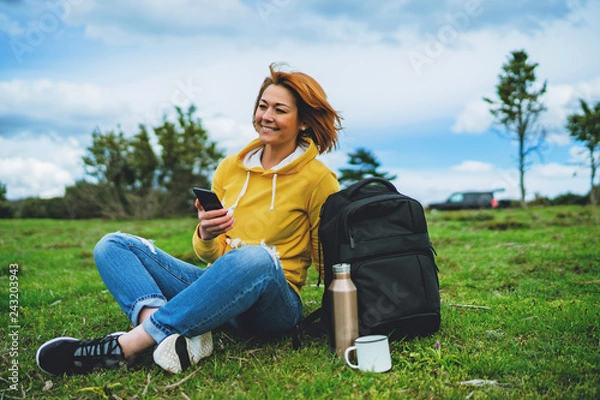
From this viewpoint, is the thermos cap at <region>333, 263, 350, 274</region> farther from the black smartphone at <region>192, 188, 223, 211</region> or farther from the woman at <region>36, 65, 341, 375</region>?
the black smartphone at <region>192, 188, 223, 211</region>

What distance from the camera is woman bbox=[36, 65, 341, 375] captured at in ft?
8.80

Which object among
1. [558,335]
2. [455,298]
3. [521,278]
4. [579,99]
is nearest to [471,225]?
[521,278]

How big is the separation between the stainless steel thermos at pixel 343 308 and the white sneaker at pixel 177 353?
825mm

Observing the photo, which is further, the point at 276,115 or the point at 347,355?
the point at 276,115

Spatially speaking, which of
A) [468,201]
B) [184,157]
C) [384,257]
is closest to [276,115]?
[384,257]

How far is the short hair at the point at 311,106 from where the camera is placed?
3398 millimetres

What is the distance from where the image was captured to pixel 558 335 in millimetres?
3174

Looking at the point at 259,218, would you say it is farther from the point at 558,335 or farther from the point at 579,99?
the point at 579,99

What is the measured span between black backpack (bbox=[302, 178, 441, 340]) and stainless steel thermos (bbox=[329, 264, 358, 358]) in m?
0.08

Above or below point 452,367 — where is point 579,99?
above

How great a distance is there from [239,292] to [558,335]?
7.08 ft

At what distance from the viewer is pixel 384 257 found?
9.48ft

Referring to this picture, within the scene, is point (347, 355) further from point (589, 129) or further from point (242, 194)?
point (589, 129)

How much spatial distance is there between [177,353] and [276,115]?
5.59 ft
